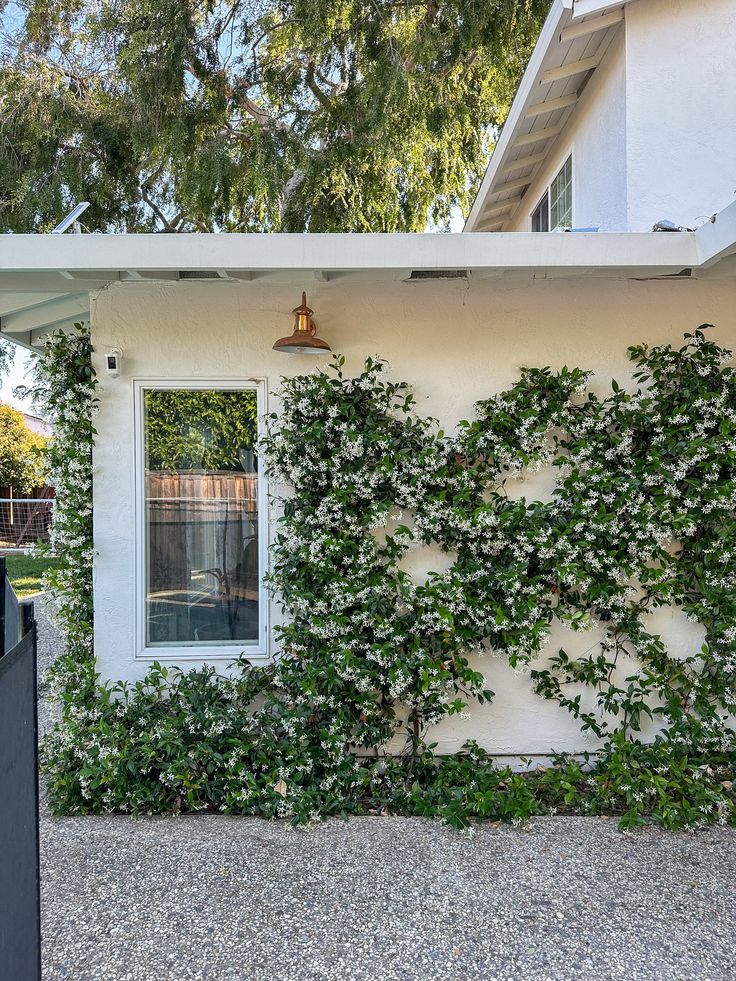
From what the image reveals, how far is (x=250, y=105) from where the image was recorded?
992 centimetres

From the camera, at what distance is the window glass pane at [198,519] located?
4.11 m

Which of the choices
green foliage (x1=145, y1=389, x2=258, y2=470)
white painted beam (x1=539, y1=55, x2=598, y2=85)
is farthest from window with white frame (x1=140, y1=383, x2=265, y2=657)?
white painted beam (x1=539, y1=55, x2=598, y2=85)

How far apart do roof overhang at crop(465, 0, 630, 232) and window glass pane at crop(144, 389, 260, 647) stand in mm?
3538

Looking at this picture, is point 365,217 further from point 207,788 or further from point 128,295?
point 207,788

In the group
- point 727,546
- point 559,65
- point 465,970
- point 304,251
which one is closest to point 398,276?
point 304,251

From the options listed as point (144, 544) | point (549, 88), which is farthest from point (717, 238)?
point (144, 544)

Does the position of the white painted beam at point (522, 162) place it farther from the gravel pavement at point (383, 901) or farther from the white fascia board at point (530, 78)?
the gravel pavement at point (383, 901)

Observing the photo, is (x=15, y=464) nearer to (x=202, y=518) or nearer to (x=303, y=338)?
(x=202, y=518)

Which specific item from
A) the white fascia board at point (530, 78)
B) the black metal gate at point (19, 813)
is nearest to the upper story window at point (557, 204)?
the white fascia board at point (530, 78)

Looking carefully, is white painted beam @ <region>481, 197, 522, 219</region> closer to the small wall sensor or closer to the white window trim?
the white window trim

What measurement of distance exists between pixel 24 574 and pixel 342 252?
38.6 ft

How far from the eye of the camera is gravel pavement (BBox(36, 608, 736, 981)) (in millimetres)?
2553

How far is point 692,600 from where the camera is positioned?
13.2ft

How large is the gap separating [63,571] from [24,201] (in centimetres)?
724
